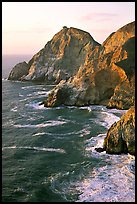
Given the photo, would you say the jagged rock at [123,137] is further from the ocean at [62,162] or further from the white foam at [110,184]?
the white foam at [110,184]

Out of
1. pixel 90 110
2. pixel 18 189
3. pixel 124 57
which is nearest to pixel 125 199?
pixel 18 189

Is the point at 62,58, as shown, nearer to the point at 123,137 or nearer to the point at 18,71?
the point at 18,71

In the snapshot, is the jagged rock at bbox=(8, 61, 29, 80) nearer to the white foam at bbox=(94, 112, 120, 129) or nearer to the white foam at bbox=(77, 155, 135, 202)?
the white foam at bbox=(94, 112, 120, 129)

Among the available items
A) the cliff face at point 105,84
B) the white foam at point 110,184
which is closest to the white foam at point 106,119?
the cliff face at point 105,84

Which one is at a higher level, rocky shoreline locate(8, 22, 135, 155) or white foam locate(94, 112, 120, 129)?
rocky shoreline locate(8, 22, 135, 155)

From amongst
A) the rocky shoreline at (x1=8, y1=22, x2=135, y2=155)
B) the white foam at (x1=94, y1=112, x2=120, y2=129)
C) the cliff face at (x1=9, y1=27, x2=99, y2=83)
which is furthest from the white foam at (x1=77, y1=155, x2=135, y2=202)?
the cliff face at (x1=9, y1=27, x2=99, y2=83)

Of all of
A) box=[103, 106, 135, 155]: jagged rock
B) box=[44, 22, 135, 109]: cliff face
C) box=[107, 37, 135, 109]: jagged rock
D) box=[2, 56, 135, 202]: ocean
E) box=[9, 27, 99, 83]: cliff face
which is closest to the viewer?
box=[2, 56, 135, 202]: ocean

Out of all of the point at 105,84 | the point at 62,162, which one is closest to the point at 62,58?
the point at 105,84
